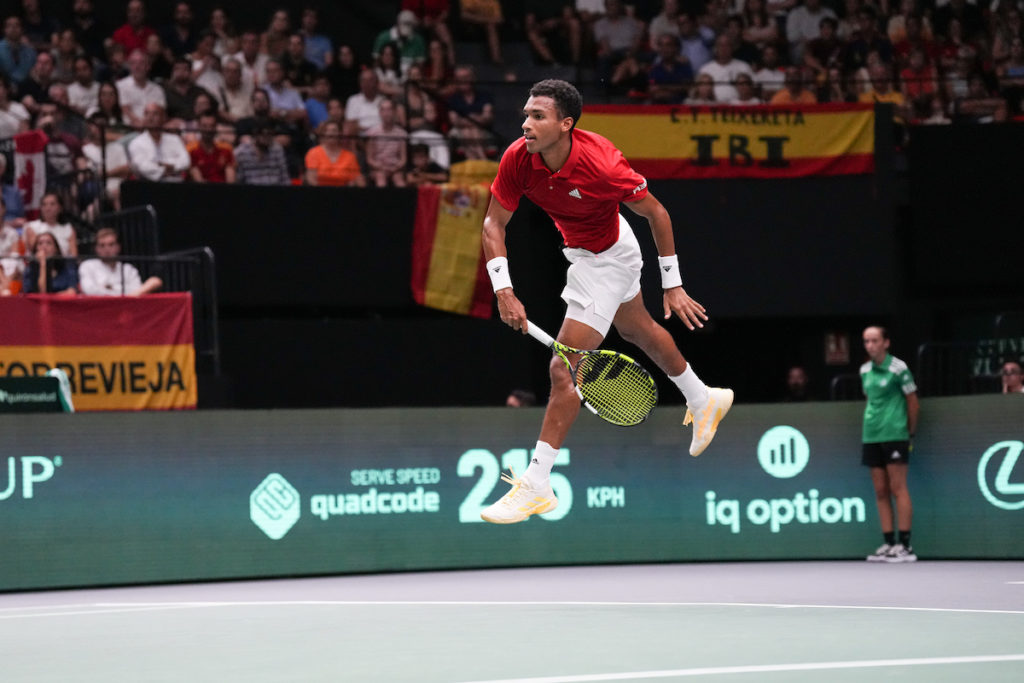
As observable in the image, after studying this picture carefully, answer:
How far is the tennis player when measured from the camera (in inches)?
339

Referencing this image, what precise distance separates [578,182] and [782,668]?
297 centimetres

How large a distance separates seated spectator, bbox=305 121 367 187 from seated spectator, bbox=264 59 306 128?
412mm

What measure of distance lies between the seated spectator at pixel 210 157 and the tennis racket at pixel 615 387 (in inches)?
399

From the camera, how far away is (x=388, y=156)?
19.2m

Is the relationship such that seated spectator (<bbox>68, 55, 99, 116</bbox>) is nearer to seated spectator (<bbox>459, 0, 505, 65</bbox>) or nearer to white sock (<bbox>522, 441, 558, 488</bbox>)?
seated spectator (<bbox>459, 0, 505, 65</bbox>)

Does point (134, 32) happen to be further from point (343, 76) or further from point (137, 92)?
point (343, 76)

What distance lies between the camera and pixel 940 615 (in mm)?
10016

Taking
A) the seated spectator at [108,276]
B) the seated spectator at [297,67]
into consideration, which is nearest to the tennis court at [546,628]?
the seated spectator at [108,276]

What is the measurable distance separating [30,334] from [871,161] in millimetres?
11043

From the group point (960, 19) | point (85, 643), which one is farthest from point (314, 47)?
point (85, 643)

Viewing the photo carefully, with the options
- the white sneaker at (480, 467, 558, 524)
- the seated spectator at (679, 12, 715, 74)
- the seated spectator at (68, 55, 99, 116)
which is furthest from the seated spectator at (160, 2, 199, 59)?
the white sneaker at (480, 467, 558, 524)

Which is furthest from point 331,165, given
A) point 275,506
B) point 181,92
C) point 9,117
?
point 275,506

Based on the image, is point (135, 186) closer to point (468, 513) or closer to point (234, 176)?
point (234, 176)

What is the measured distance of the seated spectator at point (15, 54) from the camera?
1795 cm
